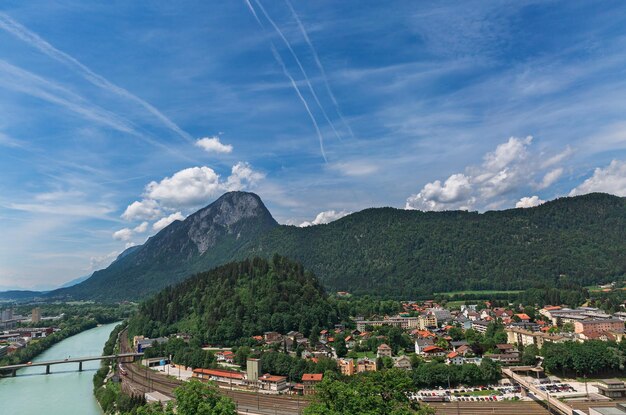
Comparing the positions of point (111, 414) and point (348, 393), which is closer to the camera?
→ point (348, 393)

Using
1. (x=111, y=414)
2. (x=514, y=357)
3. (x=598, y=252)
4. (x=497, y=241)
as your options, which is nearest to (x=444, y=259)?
(x=497, y=241)

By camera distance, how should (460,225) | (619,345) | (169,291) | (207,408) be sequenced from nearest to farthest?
(207,408) < (619,345) < (169,291) < (460,225)

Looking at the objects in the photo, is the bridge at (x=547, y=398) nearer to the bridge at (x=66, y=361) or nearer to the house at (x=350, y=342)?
the house at (x=350, y=342)

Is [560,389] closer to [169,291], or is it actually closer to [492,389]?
[492,389]

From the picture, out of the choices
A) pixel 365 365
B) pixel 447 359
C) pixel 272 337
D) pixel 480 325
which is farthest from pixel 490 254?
pixel 365 365

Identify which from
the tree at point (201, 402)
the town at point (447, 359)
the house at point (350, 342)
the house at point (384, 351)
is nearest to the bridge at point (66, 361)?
the town at point (447, 359)

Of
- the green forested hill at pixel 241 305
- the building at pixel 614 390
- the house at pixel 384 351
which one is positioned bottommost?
the building at pixel 614 390

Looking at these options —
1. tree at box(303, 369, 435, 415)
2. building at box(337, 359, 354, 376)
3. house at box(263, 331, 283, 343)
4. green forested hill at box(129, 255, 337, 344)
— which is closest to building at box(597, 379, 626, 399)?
tree at box(303, 369, 435, 415)

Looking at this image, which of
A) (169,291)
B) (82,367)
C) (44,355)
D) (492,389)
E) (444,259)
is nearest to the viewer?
(492,389)
